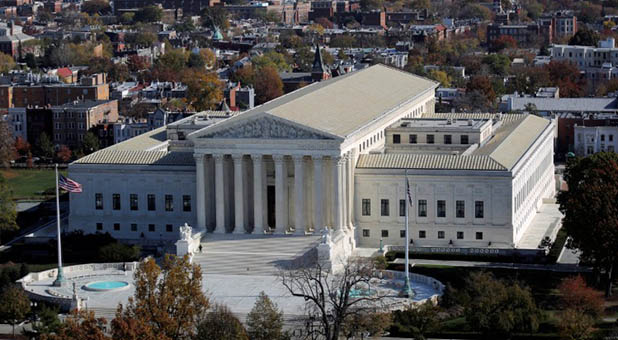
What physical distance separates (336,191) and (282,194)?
4242 mm

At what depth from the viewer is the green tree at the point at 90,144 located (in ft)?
579

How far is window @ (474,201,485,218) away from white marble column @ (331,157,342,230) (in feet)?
Result: 34.3

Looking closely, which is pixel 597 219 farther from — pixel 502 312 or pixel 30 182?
pixel 30 182

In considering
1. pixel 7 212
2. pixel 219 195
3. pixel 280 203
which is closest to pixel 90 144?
pixel 7 212

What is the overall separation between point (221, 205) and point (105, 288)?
48.7 feet

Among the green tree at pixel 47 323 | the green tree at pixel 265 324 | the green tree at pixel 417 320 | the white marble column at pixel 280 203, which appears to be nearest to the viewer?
the green tree at pixel 265 324

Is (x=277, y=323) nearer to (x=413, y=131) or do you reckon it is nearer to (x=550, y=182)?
(x=413, y=131)

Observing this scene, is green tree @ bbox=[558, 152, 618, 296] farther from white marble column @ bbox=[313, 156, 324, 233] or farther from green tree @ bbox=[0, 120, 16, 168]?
green tree @ bbox=[0, 120, 16, 168]

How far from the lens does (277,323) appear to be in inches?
3310

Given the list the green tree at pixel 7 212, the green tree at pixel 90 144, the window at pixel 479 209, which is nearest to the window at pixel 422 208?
the window at pixel 479 209

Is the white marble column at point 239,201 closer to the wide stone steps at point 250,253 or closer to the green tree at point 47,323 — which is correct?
the wide stone steps at point 250,253

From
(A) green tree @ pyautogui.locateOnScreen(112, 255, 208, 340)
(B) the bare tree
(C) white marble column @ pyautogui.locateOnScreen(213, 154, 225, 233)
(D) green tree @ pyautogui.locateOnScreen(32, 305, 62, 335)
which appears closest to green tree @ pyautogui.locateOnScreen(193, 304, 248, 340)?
(A) green tree @ pyautogui.locateOnScreen(112, 255, 208, 340)

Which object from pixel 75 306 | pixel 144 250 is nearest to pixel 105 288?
pixel 75 306

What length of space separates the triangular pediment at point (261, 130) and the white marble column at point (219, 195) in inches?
79.3
